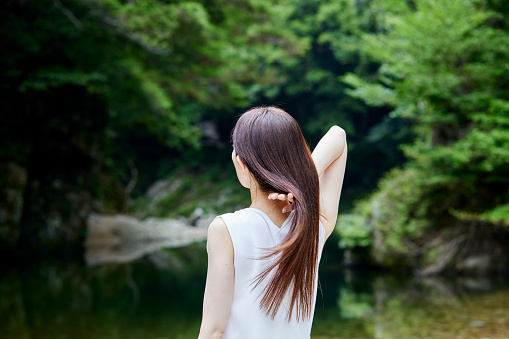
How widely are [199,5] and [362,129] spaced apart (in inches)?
535

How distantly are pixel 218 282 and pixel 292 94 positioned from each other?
23.2 m

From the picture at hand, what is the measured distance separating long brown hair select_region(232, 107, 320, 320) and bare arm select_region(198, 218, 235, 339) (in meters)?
0.09

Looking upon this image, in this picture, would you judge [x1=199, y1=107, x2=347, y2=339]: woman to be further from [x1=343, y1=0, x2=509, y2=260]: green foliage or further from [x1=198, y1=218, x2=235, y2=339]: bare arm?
[x1=343, y1=0, x2=509, y2=260]: green foliage

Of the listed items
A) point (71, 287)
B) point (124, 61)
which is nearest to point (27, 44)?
point (124, 61)

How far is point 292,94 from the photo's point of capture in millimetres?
24078

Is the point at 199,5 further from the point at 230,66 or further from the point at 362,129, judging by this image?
the point at 362,129

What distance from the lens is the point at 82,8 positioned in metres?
12.5

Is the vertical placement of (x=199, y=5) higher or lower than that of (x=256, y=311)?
higher

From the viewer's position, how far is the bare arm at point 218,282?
123cm

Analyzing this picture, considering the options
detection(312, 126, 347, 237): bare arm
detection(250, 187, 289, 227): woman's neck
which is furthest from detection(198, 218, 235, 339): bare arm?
detection(312, 126, 347, 237): bare arm

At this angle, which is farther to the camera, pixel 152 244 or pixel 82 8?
pixel 152 244

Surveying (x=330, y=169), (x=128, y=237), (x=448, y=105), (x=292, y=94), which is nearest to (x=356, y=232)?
(x=448, y=105)

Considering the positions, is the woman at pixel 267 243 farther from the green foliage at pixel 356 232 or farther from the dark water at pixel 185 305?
the green foliage at pixel 356 232

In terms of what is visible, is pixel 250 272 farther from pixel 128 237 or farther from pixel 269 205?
pixel 128 237
